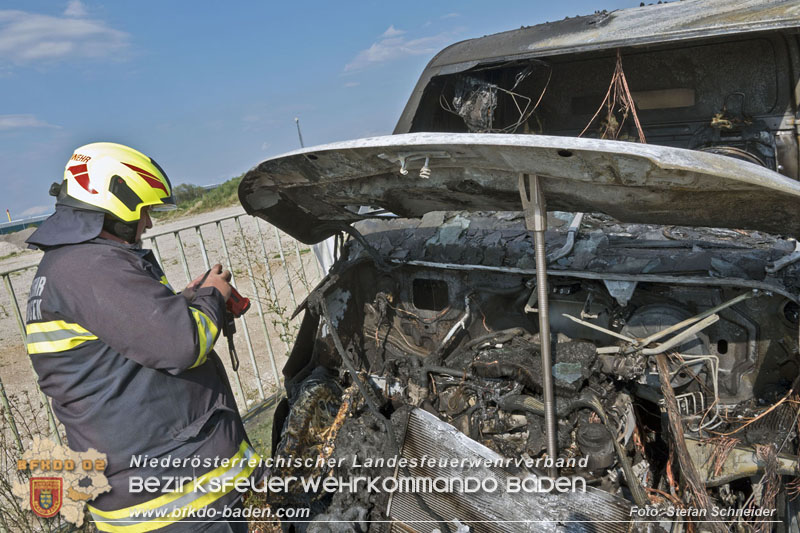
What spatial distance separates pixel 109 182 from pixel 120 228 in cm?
18

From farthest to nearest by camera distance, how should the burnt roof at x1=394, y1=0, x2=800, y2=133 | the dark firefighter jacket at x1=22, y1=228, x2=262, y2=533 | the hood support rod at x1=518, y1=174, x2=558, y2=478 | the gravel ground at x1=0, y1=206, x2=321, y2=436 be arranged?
the gravel ground at x1=0, y1=206, x2=321, y2=436, the burnt roof at x1=394, y1=0, x2=800, y2=133, the hood support rod at x1=518, y1=174, x2=558, y2=478, the dark firefighter jacket at x1=22, y1=228, x2=262, y2=533

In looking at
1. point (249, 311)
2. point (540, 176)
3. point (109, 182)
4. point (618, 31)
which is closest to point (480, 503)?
point (540, 176)

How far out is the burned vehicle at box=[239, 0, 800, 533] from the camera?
6.42ft

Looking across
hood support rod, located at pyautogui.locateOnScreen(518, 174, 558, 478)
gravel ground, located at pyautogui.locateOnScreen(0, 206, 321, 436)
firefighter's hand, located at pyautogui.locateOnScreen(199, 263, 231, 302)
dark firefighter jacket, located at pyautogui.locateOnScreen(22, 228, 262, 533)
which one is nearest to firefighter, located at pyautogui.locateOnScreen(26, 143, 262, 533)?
dark firefighter jacket, located at pyautogui.locateOnScreen(22, 228, 262, 533)

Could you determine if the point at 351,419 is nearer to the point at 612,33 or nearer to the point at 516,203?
the point at 516,203

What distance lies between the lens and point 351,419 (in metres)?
2.71

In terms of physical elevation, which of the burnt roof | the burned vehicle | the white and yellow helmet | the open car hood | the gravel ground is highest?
the burnt roof

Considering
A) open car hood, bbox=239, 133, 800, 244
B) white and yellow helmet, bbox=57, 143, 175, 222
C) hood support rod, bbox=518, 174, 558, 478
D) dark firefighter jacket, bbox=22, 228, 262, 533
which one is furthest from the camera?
hood support rod, bbox=518, 174, 558, 478

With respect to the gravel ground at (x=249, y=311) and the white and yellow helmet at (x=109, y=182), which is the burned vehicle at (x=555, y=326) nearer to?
the white and yellow helmet at (x=109, y=182)

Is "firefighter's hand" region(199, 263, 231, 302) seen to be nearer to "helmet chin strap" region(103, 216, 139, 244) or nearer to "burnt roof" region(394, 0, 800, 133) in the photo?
"helmet chin strap" region(103, 216, 139, 244)

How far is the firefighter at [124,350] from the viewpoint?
180cm

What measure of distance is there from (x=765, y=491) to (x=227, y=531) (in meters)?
2.12

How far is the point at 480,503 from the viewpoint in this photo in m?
2.22

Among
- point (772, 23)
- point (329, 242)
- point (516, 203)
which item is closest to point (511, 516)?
point (516, 203)
